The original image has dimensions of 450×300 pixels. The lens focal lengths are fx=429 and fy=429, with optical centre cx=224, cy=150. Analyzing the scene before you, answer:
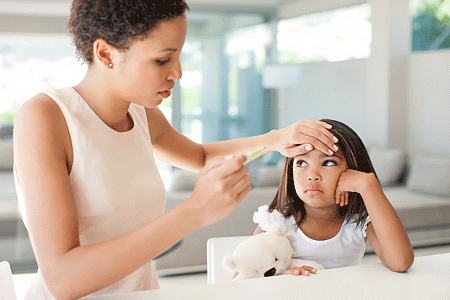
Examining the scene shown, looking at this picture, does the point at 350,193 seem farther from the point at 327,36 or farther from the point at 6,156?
the point at 327,36

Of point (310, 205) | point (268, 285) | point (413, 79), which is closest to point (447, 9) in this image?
point (413, 79)

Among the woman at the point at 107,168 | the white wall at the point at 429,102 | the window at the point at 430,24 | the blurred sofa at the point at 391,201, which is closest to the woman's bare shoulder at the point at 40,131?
the woman at the point at 107,168

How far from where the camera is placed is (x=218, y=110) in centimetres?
668

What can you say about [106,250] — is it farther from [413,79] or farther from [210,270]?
[413,79]

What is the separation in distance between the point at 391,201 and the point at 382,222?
3.16 meters

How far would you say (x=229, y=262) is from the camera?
1.09 m

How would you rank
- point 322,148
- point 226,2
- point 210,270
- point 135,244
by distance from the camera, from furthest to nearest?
1. point 226,2
2. point 210,270
3. point 322,148
4. point 135,244

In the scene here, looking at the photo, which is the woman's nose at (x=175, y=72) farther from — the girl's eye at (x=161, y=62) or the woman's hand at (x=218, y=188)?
the woman's hand at (x=218, y=188)

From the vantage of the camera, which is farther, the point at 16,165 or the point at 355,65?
the point at 355,65

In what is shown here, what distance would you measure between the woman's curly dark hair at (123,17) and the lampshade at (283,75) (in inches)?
215

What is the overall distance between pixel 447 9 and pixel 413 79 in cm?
84

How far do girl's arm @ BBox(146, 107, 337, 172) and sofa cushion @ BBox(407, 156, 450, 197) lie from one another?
338 centimetres

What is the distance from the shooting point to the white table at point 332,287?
2.53ft

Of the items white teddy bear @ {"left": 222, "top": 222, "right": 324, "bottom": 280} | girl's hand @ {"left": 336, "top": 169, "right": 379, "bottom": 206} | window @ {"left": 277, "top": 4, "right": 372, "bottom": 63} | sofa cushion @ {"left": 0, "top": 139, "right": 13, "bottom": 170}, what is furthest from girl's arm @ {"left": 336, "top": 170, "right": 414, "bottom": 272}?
window @ {"left": 277, "top": 4, "right": 372, "bottom": 63}
